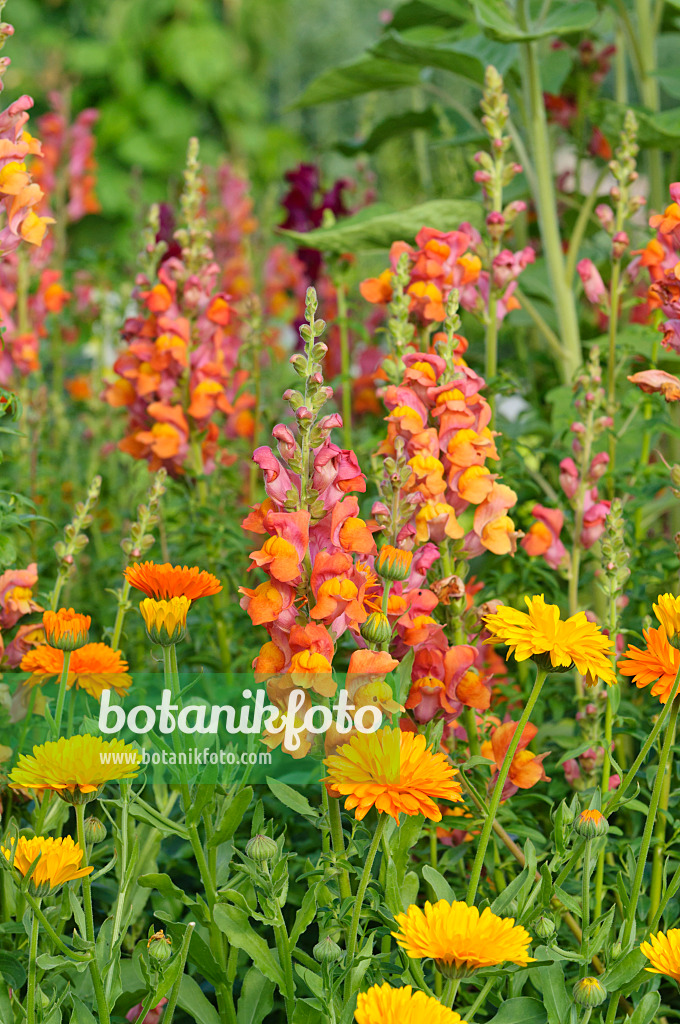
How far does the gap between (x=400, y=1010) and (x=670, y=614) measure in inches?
14.1

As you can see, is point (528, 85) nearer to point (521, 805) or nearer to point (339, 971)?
point (521, 805)

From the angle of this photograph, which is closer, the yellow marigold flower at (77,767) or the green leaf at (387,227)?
the yellow marigold flower at (77,767)

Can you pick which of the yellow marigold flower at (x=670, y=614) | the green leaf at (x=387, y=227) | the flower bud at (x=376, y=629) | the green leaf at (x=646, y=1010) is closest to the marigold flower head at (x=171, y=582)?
the flower bud at (x=376, y=629)

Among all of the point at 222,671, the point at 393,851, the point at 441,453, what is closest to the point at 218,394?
the point at 222,671

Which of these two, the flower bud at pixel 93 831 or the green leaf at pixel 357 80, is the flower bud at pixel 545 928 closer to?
the flower bud at pixel 93 831

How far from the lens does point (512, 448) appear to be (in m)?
1.43

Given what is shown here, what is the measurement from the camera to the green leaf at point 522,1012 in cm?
84

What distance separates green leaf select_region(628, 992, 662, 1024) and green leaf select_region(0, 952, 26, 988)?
503 millimetres

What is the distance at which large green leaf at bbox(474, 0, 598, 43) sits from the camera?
4.67 feet

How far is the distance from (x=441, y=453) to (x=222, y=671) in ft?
1.76

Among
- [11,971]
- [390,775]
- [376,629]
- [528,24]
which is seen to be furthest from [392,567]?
[528,24]

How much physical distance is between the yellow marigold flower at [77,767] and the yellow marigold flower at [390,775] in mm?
166

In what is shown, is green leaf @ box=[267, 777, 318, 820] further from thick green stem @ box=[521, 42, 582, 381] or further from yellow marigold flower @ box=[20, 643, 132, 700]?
thick green stem @ box=[521, 42, 582, 381]

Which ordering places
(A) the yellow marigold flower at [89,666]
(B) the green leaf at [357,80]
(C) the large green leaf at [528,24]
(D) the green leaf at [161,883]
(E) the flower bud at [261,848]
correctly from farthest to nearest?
(B) the green leaf at [357,80] → (C) the large green leaf at [528,24] → (A) the yellow marigold flower at [89,666] → (D) the green leaf at [161,883] → (E) the flower bud at [261,848]
